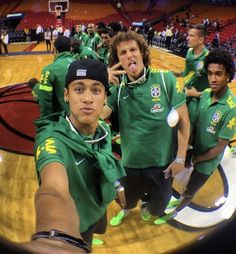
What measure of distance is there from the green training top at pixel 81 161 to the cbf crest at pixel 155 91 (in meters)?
0.22

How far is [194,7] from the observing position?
0.69 metres

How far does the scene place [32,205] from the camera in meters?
0.18

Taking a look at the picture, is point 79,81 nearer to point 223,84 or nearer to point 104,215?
point 104,215

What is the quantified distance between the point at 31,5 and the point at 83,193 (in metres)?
0.43

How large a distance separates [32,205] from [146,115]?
383 millimetres

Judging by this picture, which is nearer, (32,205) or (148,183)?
(32,205)

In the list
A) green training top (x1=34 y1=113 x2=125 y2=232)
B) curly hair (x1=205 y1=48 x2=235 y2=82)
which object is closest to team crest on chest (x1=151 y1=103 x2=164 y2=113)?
curly hair (x1=205 y1=48 x2=235 y2=82)

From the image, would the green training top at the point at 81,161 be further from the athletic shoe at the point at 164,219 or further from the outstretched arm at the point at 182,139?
the outstretched arm at the point at 182,139

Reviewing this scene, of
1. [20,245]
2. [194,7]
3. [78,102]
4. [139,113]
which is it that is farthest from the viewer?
[194,7]

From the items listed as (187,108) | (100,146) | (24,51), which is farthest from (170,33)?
(100,146)

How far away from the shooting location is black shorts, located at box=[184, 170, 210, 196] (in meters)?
0.48

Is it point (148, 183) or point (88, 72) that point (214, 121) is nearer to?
point (148, 183)

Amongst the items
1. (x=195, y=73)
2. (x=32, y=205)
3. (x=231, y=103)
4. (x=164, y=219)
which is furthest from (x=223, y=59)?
(x=32, y=205)

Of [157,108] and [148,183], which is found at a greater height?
[157,108]
